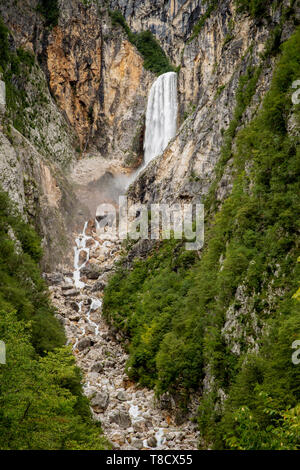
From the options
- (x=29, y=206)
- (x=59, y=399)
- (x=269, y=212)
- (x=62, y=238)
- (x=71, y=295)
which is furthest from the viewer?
(x=62, y=238)

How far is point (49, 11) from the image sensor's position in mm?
60531

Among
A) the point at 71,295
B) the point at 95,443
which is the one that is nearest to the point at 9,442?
the point at 95,443

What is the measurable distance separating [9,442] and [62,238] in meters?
37.6

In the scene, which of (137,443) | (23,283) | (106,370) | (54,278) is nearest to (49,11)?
(54,278)

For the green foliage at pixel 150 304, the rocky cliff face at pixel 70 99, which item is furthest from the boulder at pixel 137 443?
the rocky cliff face at pixel 70 99

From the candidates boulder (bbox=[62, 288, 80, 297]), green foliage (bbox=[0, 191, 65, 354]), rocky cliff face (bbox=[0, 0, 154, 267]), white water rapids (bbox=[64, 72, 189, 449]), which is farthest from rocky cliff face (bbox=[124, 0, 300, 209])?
green foliage (bbox=[0, 191, 65, 354])

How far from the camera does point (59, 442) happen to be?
1024 cm

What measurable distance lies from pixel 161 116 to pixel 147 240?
82.2 ft

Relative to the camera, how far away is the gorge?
1198cm

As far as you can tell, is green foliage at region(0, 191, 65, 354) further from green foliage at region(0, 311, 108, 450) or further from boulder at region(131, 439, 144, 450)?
boulder at region(131, 439, 144, 450)

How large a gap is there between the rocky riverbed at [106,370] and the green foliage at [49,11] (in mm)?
39483

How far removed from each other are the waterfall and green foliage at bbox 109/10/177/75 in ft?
44.7

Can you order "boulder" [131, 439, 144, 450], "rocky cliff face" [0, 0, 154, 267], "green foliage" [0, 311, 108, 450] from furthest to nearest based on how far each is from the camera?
"rocky cliff face" [0, 0, 154, 267]
"boulder" [131, 439, 144, 450]
"green foliage" [0, 311, 108, 450]

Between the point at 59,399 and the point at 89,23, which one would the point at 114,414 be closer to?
the point at 59,399
